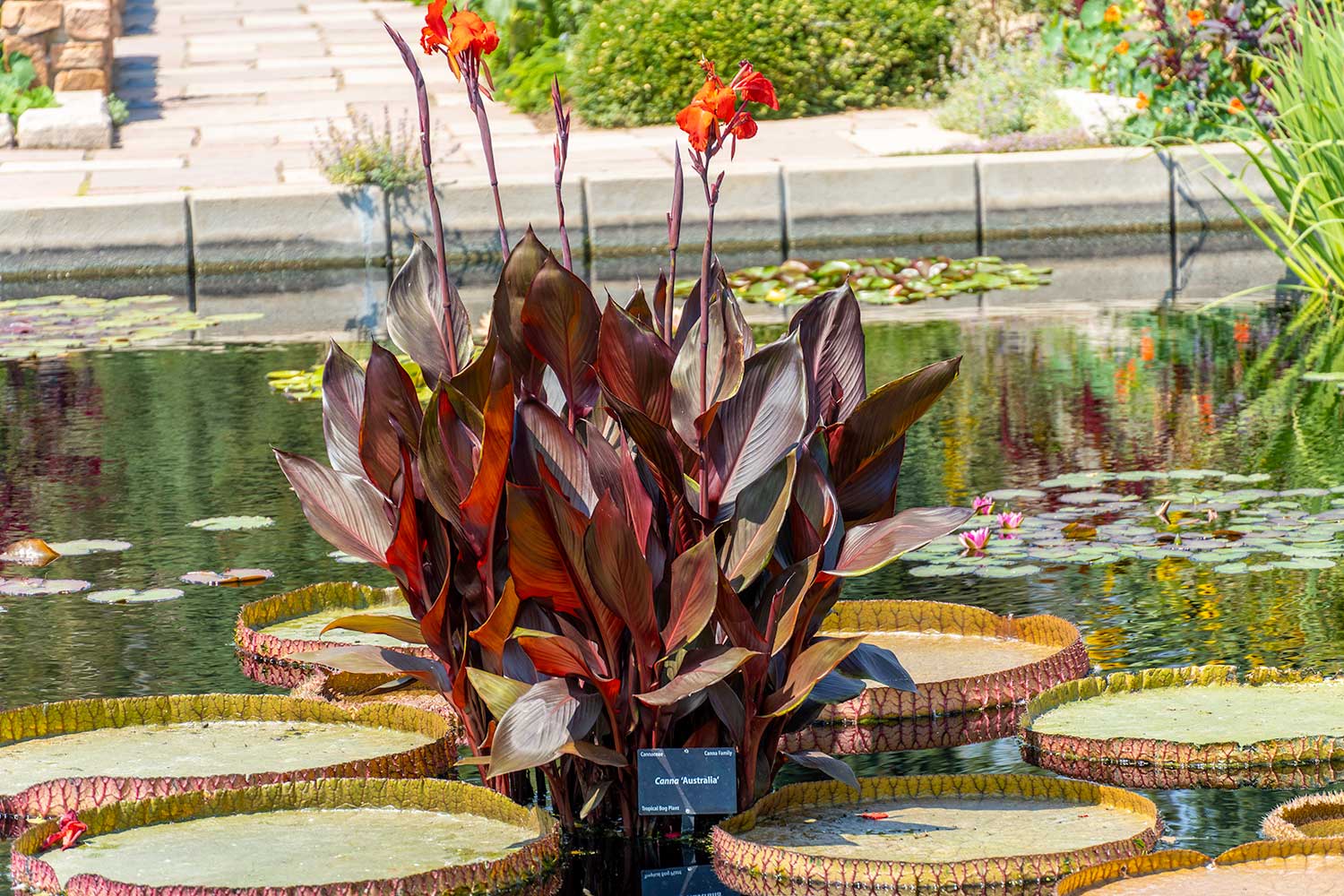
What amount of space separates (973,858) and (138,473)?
163 inches

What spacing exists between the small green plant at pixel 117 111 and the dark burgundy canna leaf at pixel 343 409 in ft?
38.9

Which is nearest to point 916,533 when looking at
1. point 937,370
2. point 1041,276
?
point 937,370

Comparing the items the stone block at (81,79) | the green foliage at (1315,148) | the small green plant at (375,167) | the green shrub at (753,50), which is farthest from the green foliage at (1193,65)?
the stone block at (81,79)

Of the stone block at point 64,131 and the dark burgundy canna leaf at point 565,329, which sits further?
the stone block at point 64,131

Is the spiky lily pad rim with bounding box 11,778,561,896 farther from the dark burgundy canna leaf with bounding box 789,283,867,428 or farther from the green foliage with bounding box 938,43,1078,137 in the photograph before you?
the green foliage with bounding box 938,43,1078,137

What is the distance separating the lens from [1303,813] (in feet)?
9.41

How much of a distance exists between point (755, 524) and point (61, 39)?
1333cm

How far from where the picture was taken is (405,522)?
296 cm

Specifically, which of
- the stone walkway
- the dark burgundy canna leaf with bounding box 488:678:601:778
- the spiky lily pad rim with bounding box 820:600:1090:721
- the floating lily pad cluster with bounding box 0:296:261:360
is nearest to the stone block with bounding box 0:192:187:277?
the floating lily pad cluster with bounding box 0:296:261:360

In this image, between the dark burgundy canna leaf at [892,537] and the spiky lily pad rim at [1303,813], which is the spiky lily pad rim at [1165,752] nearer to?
the spiky lily pad rim at [1303,813]

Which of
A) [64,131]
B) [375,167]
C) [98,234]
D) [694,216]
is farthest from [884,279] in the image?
[64,131]

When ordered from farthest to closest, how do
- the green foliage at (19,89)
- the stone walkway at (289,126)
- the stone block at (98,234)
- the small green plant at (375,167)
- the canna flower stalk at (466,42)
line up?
the green foliage at (19,89), the stone walkway at (289,126), the small green plant at (375,167), the stone block at (98,234), the canna flower stalk at (466,42)

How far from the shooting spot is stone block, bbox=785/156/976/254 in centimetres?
1113

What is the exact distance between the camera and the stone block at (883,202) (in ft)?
36.5
